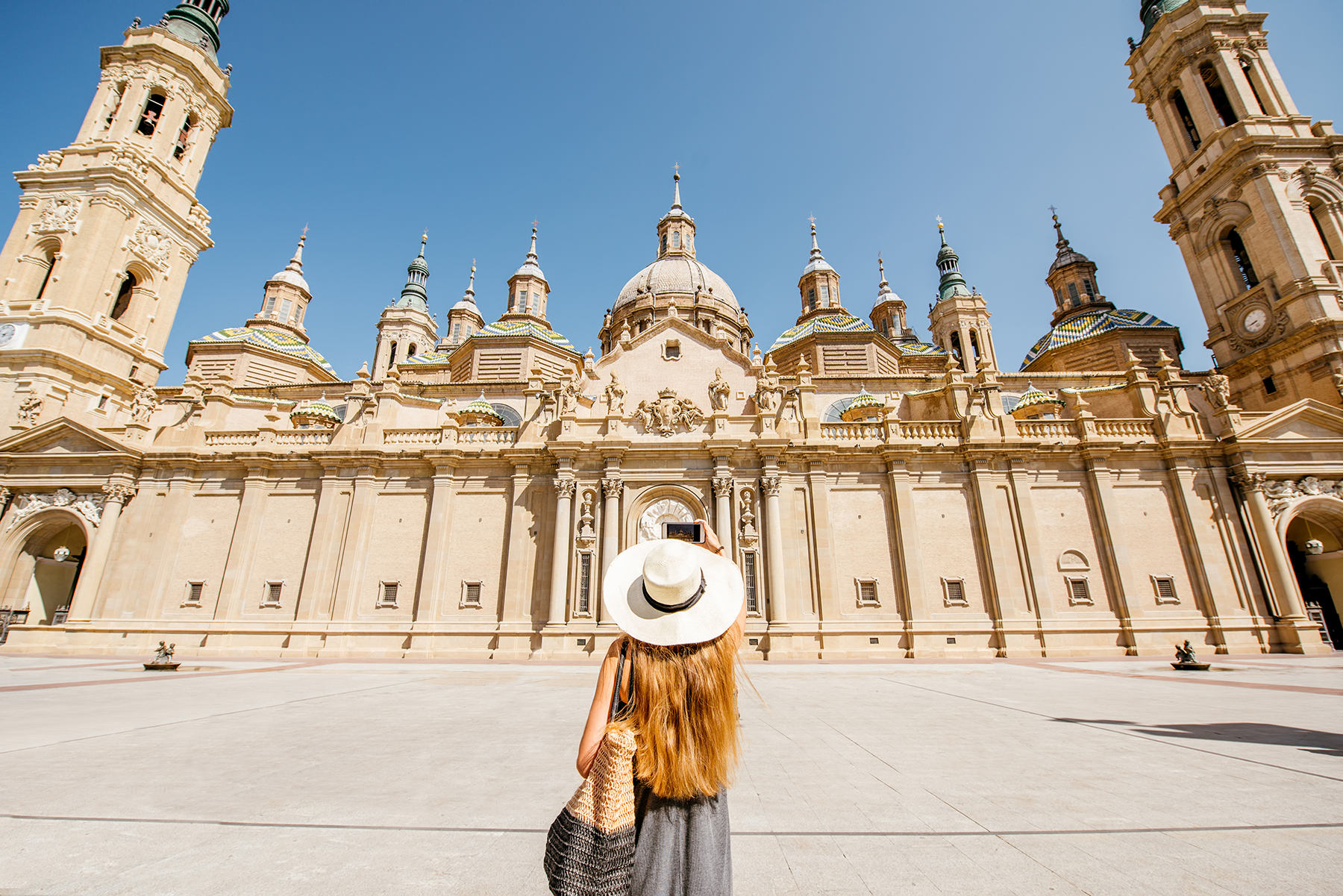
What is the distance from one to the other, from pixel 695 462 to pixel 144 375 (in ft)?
114

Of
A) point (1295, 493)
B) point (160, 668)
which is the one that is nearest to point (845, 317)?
point (1295, 493)

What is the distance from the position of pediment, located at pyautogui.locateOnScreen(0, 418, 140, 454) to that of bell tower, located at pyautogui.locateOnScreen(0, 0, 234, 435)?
3.22m

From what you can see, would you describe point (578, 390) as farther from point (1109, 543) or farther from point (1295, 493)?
point (1295, 493)

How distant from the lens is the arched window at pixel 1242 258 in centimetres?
3509

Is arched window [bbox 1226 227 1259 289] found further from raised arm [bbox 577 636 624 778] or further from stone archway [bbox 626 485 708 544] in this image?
raised arm [bbox 577 636 624 778]

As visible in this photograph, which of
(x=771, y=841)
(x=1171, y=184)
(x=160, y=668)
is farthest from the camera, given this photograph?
(x=1171, y=184)

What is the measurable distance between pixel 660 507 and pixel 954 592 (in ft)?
41.0

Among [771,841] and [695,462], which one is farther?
[695,462]

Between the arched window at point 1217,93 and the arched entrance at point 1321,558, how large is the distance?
93.9 ft

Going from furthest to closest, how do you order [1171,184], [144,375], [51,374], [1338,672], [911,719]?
[1171,184] < [144,375] < [51,374] < [1338,672] < [911,719]

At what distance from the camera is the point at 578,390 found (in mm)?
26625

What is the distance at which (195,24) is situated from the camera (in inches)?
1590

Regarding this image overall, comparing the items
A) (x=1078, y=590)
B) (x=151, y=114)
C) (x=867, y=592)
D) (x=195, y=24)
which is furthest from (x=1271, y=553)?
(x=195, y=24)

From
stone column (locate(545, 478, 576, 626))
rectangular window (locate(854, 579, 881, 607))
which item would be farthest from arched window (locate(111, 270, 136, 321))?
rectangular window (locate(854, 579, 881, 607))
